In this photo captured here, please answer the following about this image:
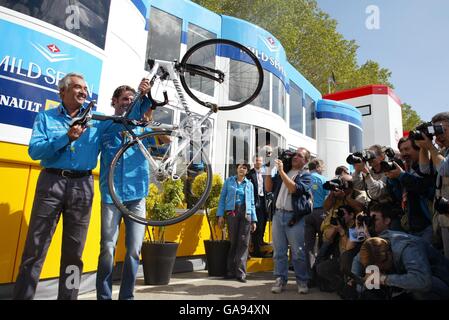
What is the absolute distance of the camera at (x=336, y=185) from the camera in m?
4.06

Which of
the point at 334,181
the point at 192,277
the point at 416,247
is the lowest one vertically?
the point at 192,277

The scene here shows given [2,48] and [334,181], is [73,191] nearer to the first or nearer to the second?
[2,48]

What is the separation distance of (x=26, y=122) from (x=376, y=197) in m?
4.02

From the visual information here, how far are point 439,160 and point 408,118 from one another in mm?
34705

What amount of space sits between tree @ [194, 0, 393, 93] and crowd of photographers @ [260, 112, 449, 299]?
15.0 m

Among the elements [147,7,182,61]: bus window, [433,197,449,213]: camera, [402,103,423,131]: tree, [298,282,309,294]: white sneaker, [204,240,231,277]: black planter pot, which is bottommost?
[298,282,309,294]: white sneaker

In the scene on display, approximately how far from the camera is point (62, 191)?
2439 millimetres

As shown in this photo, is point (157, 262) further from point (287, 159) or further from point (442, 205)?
point (442, 205)

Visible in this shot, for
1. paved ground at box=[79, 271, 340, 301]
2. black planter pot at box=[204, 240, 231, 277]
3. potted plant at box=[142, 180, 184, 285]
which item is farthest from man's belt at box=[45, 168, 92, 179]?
black planter pot at box=[204, 240, 231, 277]

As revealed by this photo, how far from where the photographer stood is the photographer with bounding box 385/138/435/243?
306 cm

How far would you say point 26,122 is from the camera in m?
3.48

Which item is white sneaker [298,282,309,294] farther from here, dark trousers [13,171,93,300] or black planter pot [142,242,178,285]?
dark trousers [13,171,93,300]

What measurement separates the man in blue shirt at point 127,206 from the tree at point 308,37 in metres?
16.1

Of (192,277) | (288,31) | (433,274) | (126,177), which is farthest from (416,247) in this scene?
(288,31)
